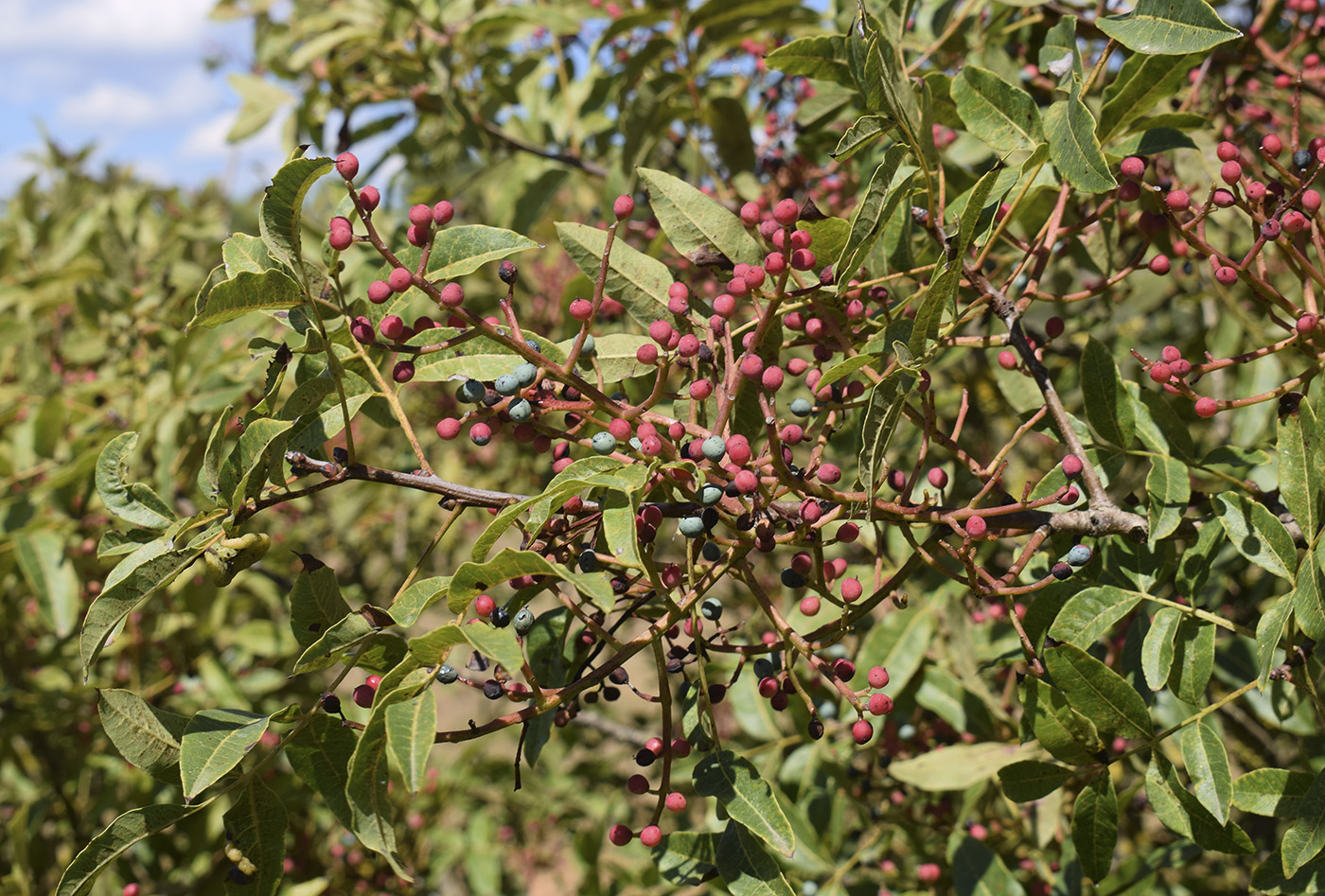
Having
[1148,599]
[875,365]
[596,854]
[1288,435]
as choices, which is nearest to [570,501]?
[875,365]

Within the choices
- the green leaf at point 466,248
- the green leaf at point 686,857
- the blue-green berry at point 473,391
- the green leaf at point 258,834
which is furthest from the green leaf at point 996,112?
the green leaf at point 258,834

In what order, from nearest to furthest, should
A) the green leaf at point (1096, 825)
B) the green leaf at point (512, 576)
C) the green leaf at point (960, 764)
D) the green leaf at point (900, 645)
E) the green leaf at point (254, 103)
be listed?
the green leaf at point (512, 576), the green leaf at point (1096, 825), the green leaf at point (960, 764), the green leaf at point (900, 645), the green leaf at point (254, 103)

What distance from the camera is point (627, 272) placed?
124 cm

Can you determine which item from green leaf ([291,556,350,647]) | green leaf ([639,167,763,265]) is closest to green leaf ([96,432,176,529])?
green leaf ([291,556,350,647])

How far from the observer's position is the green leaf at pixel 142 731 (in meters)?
1.09

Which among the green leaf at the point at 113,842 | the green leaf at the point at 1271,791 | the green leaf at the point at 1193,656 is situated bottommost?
the green leaf at the point at 1271,791

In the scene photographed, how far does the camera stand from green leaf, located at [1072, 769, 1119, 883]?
49.9 inches

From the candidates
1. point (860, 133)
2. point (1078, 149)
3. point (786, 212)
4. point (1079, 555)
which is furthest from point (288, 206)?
point (1079, 555)

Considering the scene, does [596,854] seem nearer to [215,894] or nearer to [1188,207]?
[215,894]

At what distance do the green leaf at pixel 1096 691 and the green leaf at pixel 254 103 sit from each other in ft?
8.57

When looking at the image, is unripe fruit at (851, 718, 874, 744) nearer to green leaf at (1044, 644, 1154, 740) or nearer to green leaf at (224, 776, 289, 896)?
green leaf at (1044, 644, 1154, 740)

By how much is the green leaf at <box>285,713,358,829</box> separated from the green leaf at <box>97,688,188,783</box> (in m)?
0.13

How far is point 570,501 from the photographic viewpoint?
113cm

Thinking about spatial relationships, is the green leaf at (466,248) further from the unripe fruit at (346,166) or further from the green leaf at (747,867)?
the green leaf at (747,867)
